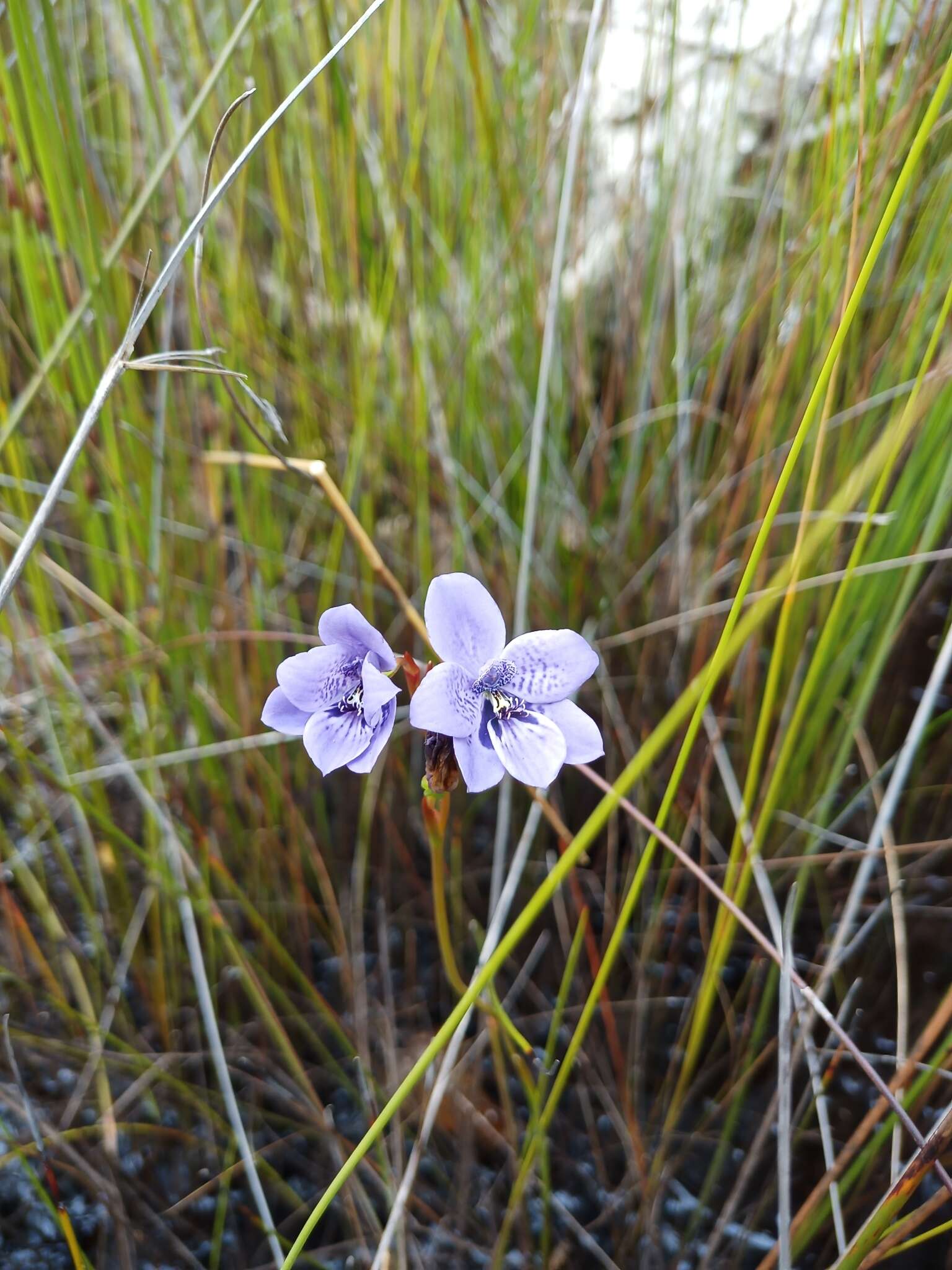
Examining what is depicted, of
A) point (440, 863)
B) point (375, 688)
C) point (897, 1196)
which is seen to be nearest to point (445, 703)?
point (375, 688)

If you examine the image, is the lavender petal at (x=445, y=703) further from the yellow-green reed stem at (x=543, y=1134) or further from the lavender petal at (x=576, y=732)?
the yellow-green reed stem at (x=543, y=1134)

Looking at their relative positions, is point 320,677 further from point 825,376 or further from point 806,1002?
point 806,1002

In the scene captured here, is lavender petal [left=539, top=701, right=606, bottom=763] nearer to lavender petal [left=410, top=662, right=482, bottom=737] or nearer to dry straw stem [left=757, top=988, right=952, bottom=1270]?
lavender petal [left=410, top=662, right=482, bottom=737]

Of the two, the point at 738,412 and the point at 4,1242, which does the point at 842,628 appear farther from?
the point at 4,1242

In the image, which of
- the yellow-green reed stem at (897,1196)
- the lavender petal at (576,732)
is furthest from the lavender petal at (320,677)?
the yellow-green reed stem at (897,1196)

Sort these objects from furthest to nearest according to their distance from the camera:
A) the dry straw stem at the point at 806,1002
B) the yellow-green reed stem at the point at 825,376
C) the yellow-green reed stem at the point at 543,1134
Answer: the yellow-green reed stem at the point at 543,1134
the dry straw stem at the point at 806,1002
the yellow-green reed stem at the point at 825,376

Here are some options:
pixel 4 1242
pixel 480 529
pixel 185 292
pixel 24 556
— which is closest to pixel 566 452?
pixel 480 529
